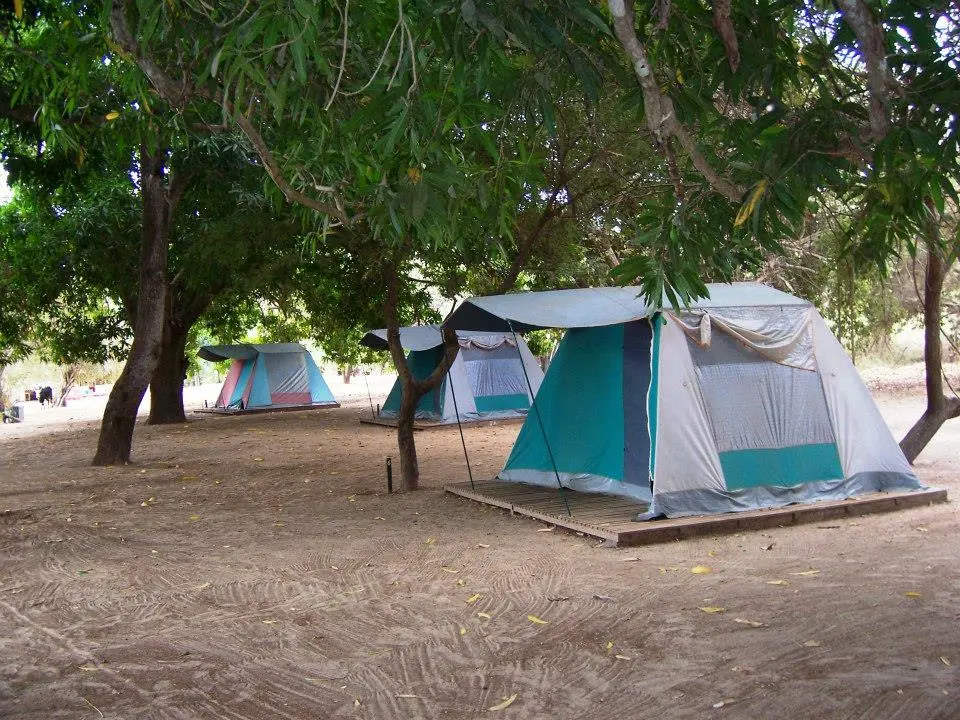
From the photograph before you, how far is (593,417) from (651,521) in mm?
1483

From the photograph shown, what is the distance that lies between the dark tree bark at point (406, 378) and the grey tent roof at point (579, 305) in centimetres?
83

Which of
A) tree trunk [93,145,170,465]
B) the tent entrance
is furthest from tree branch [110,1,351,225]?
the tent entrance

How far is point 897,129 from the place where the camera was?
276cm

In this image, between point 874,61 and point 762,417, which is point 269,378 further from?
point 874,61

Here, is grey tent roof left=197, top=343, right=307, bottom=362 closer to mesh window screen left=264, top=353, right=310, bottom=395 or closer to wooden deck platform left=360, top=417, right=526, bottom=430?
mesh window screen left=264, top=353, right=310, bottom=395

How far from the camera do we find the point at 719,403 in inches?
262

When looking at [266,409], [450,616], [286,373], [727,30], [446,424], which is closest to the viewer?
[727,30]

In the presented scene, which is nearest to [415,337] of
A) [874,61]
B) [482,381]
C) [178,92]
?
[482,381]

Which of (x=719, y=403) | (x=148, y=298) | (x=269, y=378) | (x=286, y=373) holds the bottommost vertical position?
(x=719, y=403)

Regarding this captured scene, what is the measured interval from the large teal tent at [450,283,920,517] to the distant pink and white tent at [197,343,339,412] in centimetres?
1520

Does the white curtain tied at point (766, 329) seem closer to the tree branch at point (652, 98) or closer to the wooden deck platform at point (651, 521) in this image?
the wooden deck platform at point (651, 521)

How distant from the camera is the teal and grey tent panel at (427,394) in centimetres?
1647

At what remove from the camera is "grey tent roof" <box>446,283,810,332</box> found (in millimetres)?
6457

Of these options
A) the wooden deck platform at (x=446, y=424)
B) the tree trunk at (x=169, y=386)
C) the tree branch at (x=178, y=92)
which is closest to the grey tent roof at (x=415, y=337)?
the wooden deck platform at (x=446, y=424)
